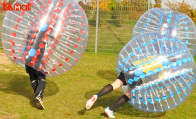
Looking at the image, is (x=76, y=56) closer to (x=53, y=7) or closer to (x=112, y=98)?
(x=53, y=7)

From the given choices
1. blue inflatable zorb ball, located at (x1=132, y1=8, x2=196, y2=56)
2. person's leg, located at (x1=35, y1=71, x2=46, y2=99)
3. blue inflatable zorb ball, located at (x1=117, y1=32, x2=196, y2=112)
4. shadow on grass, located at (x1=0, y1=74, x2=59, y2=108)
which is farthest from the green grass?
blue inflatable zorb ball, located at (x1=132, y1=8, x2=196, y2=56)

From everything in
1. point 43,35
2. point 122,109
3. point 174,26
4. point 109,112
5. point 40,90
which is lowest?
point 122,109

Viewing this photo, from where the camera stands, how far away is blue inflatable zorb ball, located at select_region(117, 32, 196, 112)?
4211 mm

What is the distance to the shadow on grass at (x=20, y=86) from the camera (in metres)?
5.76

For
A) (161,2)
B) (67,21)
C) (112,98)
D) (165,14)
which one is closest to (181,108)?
(112,98)

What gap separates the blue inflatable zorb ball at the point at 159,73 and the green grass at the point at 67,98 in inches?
24.9

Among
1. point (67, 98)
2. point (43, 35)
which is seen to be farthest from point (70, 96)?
point (43, 35)

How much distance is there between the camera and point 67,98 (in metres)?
5.59

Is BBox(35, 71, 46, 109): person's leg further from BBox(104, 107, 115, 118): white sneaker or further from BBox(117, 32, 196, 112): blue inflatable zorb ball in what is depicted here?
BBox(117, 32, 196, 112): blue inflatable zorb ball

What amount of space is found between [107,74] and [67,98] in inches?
88.3

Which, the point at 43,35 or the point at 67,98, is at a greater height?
the point at 43,35

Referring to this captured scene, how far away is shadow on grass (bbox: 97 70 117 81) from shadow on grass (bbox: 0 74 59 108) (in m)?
1.40

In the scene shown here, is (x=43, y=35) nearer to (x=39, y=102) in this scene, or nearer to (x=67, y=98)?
(x=39, y=102)

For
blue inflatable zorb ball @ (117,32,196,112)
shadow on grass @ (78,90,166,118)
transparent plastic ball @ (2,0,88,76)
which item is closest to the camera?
blue inflatable zorb ball @ (117,32,196,112)
